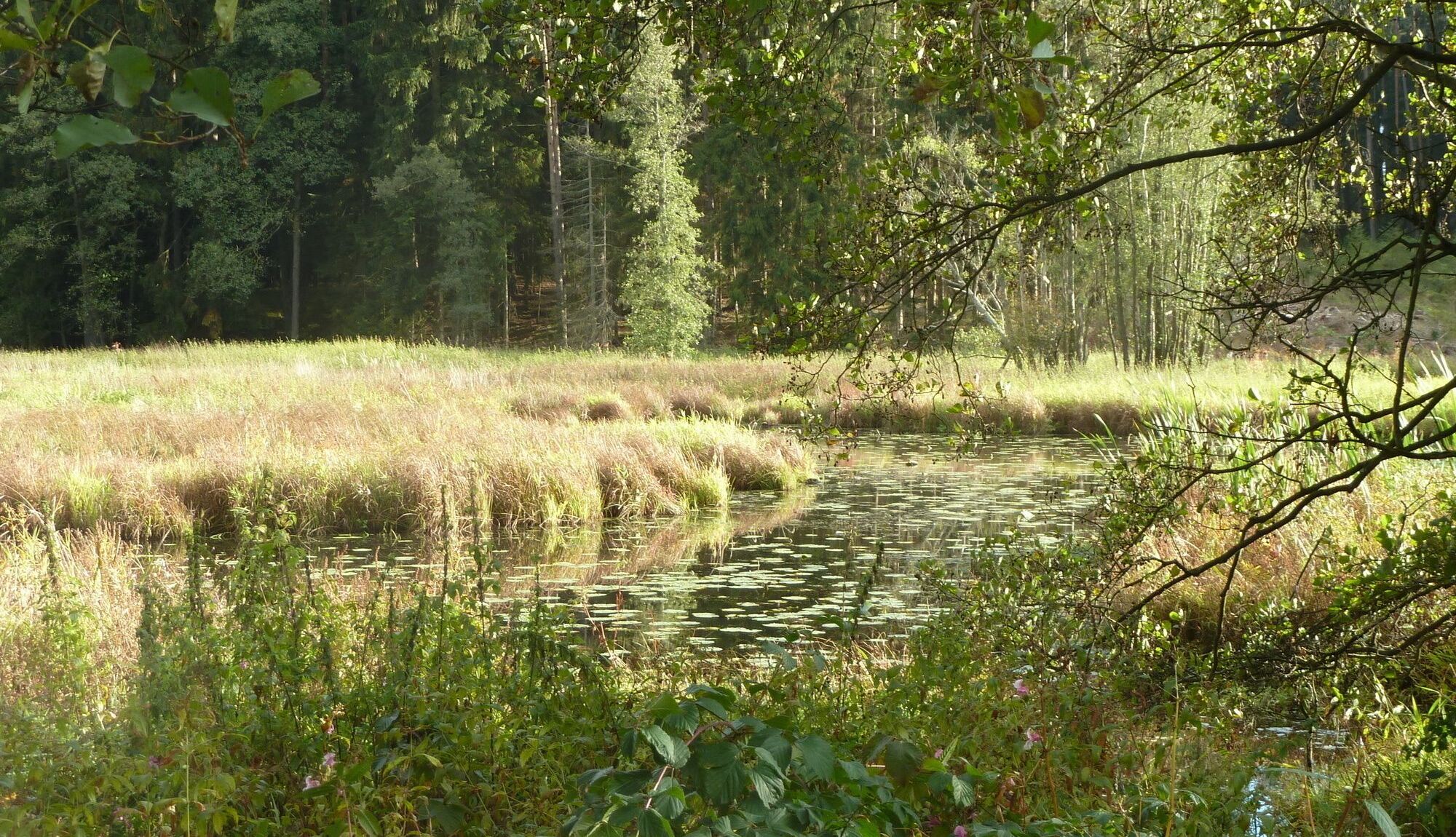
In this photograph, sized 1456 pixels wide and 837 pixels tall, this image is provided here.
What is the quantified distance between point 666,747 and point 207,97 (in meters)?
1.03

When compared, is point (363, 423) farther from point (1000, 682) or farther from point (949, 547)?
point (1000, 682)

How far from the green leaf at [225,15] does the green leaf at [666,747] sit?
1016 millimetres

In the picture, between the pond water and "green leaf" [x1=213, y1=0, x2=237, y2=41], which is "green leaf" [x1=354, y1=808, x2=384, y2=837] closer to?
"green leaf" [x1=213, y1=0, x2=237, y2=41]

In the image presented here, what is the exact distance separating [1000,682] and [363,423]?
12109mm

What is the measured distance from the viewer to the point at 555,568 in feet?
30.9

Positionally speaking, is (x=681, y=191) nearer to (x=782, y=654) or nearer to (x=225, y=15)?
(x=782, y=654)

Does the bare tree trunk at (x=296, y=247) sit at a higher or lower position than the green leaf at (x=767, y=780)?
higher

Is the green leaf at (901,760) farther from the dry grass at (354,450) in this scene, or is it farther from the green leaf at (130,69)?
the dry grass at (354,450)

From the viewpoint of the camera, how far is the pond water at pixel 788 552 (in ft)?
24.9

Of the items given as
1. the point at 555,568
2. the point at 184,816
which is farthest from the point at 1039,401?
the point at 184,816

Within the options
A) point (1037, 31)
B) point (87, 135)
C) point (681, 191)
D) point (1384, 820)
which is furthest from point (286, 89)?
point (681, 191)

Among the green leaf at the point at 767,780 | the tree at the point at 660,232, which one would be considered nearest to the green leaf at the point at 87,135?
the green leaf at the point at 767,780

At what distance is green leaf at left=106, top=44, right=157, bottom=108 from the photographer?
107 centimetres

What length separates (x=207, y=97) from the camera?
3.60ft
